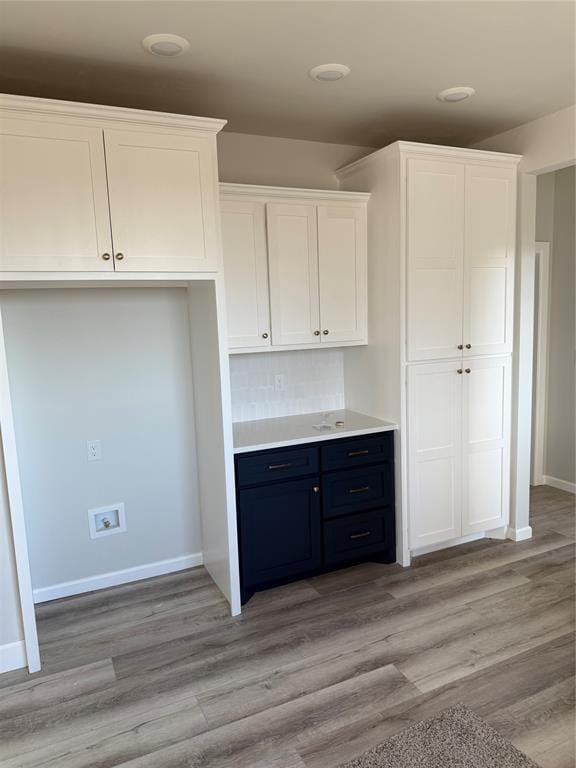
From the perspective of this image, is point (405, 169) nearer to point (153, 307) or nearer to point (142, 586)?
point (153, 307)

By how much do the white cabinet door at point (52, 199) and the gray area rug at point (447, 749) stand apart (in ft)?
7.39

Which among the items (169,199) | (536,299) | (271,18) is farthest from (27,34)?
(536,299)

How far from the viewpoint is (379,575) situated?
3.16 meters

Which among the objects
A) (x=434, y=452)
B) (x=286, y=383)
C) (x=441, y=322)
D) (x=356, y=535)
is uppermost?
(x=441, y=322)

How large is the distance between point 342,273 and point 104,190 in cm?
150

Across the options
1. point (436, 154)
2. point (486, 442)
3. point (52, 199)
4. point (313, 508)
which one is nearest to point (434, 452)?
point (486, 442)

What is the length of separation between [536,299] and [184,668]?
3.85 m

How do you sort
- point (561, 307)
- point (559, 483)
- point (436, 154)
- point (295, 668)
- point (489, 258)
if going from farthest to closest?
point (559, 483) → point (561, 307) → point (489, 258) → point (436, 154) → point (295, 668)

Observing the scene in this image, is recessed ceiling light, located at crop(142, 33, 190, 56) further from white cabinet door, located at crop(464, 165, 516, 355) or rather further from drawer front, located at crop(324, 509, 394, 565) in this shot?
drawer front, located at crop(324, 509, 394, 565)

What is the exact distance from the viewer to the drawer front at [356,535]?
3082 millimetres

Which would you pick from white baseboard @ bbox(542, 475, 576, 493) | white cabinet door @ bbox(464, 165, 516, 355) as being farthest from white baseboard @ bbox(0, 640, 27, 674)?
white baseboard @ bbox(542, 475, 576, 493)

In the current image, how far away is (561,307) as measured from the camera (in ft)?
14.3

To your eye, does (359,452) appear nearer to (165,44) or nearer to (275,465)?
(275,465)

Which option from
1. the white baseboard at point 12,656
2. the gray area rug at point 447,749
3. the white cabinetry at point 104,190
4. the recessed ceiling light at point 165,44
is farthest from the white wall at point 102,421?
the gray area rug at point 447,749
